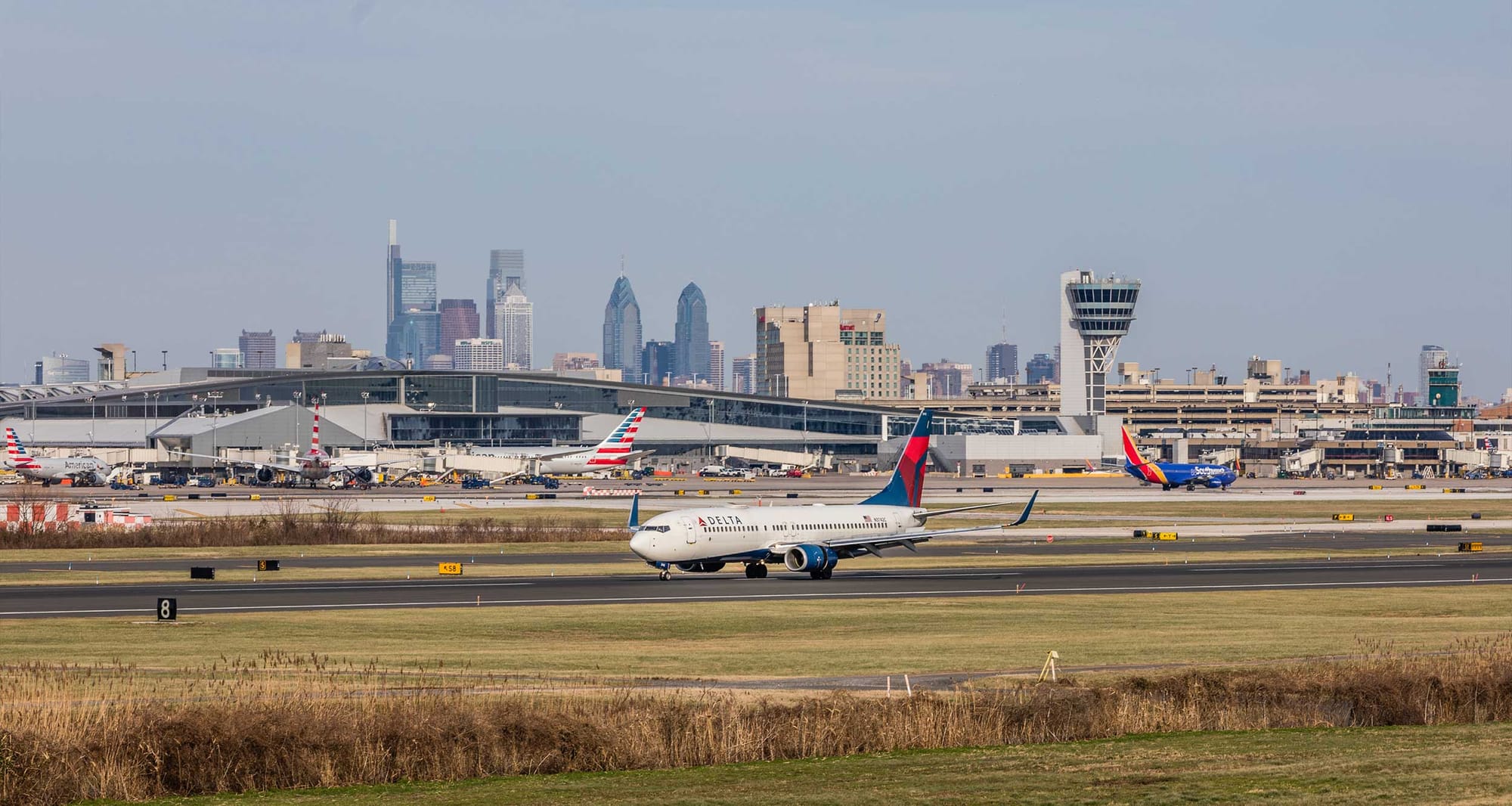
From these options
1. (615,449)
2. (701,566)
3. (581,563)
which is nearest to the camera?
(701,566)

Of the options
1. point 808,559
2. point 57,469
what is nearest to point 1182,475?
point 808,559

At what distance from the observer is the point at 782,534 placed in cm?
6669

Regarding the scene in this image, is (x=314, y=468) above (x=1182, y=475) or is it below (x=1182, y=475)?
above

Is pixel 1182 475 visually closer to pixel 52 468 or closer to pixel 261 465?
pixel 261 465

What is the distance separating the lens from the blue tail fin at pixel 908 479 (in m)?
72.5

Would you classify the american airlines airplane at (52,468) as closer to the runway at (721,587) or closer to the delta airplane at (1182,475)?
the delta airplane at (1182,475)

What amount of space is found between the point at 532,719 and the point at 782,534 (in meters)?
41.9

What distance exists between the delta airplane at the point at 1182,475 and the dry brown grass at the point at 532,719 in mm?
136065

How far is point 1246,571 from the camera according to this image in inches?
2751

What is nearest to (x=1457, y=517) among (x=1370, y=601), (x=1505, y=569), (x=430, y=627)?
(x=1505, y=569)

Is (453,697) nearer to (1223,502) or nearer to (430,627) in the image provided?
(430,627)

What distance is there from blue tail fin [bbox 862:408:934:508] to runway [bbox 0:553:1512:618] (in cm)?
332

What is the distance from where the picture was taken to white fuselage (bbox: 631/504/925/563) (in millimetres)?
63594

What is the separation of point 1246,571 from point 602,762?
51260 millimetres
